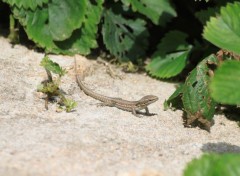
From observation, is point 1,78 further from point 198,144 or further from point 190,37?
point 190,37

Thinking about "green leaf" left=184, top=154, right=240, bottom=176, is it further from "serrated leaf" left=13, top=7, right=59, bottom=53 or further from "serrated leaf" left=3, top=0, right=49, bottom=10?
"serrated leaf" left=3, top=0, right=49, bottom=10

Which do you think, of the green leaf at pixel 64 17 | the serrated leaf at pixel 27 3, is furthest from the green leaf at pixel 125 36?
the serrated leaf at pixel 27 3

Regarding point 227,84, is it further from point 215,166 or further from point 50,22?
point 50,22

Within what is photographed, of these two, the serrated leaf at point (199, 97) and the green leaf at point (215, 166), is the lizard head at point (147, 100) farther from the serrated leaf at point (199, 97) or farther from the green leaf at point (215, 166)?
the green leaf at point (215, 166)

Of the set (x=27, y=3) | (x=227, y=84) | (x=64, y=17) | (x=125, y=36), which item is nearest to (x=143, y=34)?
(x=125, y=36)

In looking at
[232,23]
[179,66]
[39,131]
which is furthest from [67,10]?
[232,23]

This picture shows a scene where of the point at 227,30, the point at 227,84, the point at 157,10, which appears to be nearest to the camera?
the point at 227,84

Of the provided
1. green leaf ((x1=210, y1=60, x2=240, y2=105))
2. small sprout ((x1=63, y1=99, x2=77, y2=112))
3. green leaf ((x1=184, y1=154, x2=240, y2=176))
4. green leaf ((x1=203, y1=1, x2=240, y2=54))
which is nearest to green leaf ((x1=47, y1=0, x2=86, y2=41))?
small sprout ((x1=63, y1=99, x2=77, y2=112))
